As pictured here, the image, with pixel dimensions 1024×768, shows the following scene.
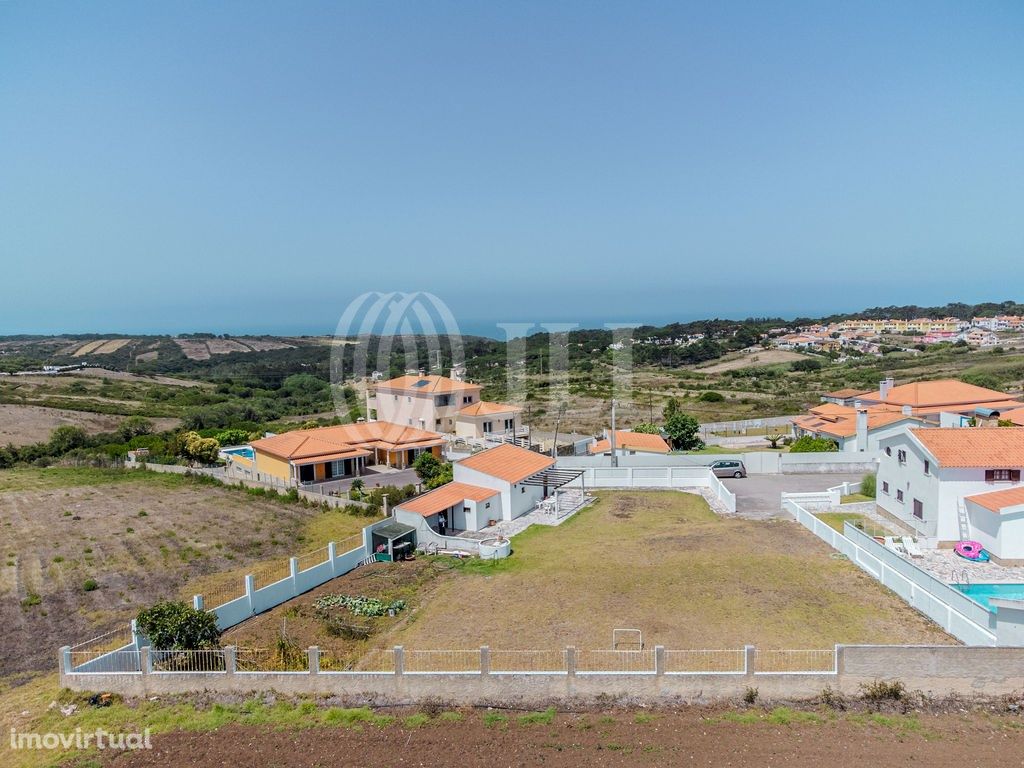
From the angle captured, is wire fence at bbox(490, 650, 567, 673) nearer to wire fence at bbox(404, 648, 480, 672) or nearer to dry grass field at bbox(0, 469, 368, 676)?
wire fence at bbox(404, 648, 480, 672)

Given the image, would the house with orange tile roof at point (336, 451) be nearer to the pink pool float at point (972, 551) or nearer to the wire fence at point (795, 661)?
the pink pool float at point (972, 551)

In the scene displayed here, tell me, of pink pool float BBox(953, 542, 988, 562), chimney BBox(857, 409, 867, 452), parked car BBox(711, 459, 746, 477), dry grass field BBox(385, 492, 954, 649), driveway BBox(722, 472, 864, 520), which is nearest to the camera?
dry grass field BBox(385, 492, 954, 649)

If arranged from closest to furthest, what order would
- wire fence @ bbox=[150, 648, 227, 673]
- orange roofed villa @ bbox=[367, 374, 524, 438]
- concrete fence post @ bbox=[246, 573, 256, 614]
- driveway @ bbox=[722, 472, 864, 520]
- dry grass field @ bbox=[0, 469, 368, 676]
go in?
wire fence @ bbox=[150, 648, 227, 673] → concrete fence post @ bbox=[246, 573, 256, 614] → dry grass field @ bbox=[0, 469, 368, 676] → driveway @ bbox=[722, 472, 864, 520] → orange roofed villa @ bbox=[367, 374, 524, 438]

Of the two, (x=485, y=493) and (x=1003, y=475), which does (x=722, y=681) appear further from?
(x=1003, y=475)

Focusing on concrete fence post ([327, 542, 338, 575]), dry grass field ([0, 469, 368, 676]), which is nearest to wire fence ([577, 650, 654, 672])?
concrete fence post ([327, 542, 338, 575])

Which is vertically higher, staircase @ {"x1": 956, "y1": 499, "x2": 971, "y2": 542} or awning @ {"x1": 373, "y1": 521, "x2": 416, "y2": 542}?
staircase @ {"x1": 956, "y1": 499, "x2": 971, "y2": 542}
